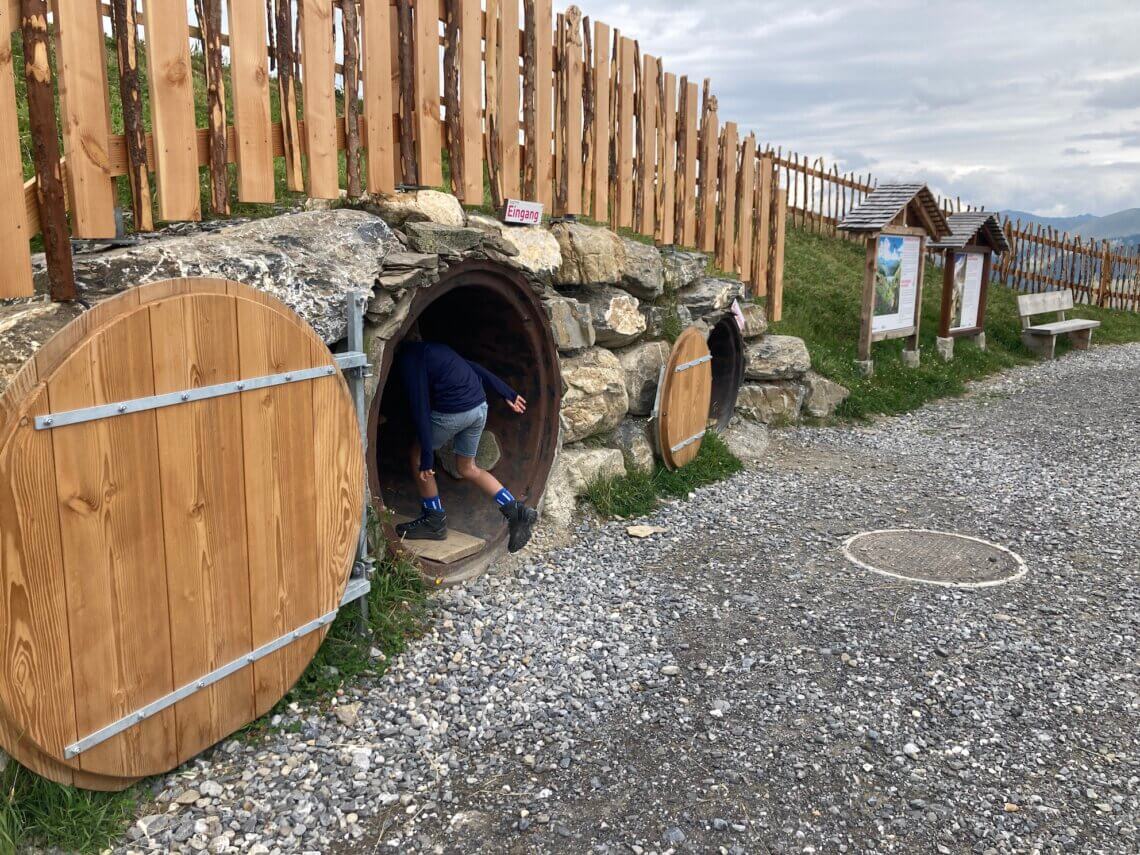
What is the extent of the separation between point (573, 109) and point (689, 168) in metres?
1.99

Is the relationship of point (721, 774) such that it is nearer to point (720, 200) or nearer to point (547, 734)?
point (547, 734)

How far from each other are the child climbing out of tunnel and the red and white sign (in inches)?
44.2

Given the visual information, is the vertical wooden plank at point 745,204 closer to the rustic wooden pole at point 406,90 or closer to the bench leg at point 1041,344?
the rustic wooden pole at point 406,90

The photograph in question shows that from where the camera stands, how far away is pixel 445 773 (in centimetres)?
334

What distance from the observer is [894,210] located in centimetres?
1135

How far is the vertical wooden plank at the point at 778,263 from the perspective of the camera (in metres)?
9.86

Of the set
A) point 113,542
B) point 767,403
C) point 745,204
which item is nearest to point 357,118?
point 113,542

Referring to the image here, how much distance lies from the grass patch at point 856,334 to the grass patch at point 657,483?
294cm

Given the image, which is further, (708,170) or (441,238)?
(708,170)

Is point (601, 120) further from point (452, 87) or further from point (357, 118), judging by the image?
point (357, 118)

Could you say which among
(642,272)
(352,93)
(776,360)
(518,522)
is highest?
(352,93)

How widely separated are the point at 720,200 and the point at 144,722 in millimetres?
7667

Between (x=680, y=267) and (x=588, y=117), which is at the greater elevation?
(x=588, y=117)

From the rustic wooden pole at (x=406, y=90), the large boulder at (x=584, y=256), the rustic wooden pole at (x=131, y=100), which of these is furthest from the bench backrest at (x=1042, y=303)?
the rustic wooden pole at (x=131, y=100)
